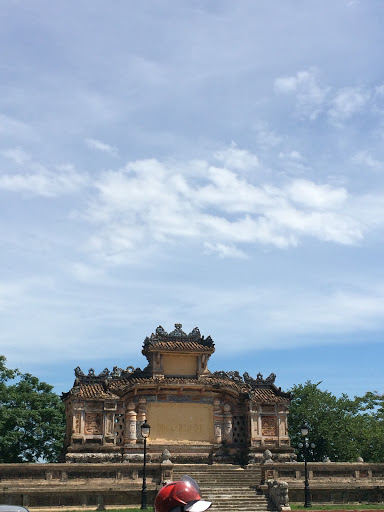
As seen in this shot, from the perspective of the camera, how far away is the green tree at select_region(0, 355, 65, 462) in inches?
1694

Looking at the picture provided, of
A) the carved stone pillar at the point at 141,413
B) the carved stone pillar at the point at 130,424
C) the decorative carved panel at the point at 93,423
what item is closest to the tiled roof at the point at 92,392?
the decorative carved panel at the point at 93,423

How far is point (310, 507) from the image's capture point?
28.7 meters

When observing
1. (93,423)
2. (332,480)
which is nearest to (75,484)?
(93,423)

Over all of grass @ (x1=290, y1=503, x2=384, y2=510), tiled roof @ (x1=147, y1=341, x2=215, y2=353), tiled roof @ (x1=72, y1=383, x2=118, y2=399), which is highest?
tiled roof @ (x1=147, y1=341, x2=215, y2=353)

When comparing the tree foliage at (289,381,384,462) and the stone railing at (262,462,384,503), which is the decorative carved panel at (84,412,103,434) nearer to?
the stone railing at (262,462,384,503)

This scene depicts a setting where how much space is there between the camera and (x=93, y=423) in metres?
36.2

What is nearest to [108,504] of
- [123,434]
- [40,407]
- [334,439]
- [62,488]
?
[62,488]

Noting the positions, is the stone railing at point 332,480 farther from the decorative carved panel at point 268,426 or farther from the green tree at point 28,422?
the green tree at point 28,422

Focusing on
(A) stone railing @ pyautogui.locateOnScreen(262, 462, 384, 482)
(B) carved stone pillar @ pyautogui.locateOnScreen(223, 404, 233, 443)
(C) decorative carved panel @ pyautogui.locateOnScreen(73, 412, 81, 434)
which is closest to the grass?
(A) stone railing @ pyautogui.locateOnScreen(262, 462, 384, 482)

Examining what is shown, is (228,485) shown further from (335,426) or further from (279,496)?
(335,426)

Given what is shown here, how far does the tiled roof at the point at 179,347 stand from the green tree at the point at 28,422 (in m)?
11.3

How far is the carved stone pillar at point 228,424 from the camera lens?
124 ft

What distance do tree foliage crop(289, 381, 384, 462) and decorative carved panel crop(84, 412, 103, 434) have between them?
19.2 meters

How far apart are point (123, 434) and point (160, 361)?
16.2 feet
